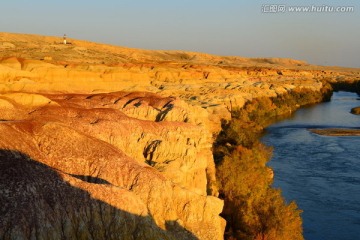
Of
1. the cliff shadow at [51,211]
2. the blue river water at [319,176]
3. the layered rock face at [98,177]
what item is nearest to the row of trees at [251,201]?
the blue river water at [319,176]

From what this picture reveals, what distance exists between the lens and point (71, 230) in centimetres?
1270

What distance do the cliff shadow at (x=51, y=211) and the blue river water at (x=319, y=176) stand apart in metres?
18.3

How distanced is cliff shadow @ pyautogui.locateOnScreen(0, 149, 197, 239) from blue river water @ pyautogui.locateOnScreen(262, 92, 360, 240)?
18.3 m

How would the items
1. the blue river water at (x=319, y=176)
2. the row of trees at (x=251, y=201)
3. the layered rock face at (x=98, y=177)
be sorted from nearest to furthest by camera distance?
1. the layered rock face at (x=98, y=177)
2. the row of trees at (x=251, y=201)
3. the blue river water at (x=319, y=176)

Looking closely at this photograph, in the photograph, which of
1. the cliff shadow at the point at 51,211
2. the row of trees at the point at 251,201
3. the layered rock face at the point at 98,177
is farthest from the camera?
the row of trees at the point at 251,201

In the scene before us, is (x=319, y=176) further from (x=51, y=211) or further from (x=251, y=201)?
(x=51, y=211)

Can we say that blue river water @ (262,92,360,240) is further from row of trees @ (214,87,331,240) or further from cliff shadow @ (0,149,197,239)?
cliff shadow @ (0,149,197,239)

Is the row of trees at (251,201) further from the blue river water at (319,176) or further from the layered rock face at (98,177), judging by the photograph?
the layered rock face at (98,177)

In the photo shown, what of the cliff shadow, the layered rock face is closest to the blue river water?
the layered rock face

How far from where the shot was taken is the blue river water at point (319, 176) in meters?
30.5

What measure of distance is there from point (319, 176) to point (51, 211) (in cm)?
3200

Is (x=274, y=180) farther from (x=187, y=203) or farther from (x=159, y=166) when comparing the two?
(x=187, y=203)

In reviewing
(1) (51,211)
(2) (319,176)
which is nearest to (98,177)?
(1) (51,211)

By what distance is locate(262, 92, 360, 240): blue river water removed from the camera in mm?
30505
